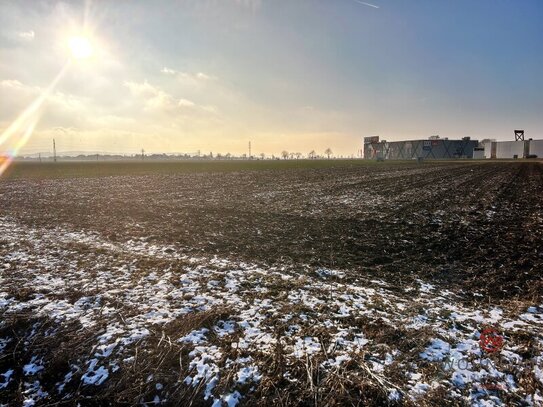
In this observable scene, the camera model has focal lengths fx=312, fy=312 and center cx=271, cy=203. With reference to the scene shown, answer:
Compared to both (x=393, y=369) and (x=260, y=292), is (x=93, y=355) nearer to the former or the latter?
(x=260, y=292)

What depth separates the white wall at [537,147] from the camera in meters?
107

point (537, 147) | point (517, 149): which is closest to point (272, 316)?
point (537, 147)

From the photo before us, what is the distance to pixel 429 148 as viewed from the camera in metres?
161

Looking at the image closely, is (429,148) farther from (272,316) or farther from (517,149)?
(272,316)

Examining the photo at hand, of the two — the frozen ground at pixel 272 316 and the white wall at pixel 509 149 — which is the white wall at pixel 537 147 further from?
the frozen ground at pixel 272 316

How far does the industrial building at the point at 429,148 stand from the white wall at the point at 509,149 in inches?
1024

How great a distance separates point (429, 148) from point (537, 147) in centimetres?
5527

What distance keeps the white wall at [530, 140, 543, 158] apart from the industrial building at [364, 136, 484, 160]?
125 ft

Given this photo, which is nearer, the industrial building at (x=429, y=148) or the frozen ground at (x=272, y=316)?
the frozen ground at (x=272, y=316)

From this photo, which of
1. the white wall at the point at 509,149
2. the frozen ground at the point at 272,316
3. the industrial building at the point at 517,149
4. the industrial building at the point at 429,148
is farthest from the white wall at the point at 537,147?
the frozen ground at the point at 272,316

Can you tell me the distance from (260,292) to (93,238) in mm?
7443

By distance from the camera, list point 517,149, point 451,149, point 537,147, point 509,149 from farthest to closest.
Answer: point 451,149 → point 509,149 → point 517,149 → point 537,147

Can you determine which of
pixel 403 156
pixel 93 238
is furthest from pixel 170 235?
pixel 403 156

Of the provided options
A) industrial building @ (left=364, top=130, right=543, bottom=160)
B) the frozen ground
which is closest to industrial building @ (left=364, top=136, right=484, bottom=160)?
industrial building @ (left=364, top=130, right=543, bottom=160)
